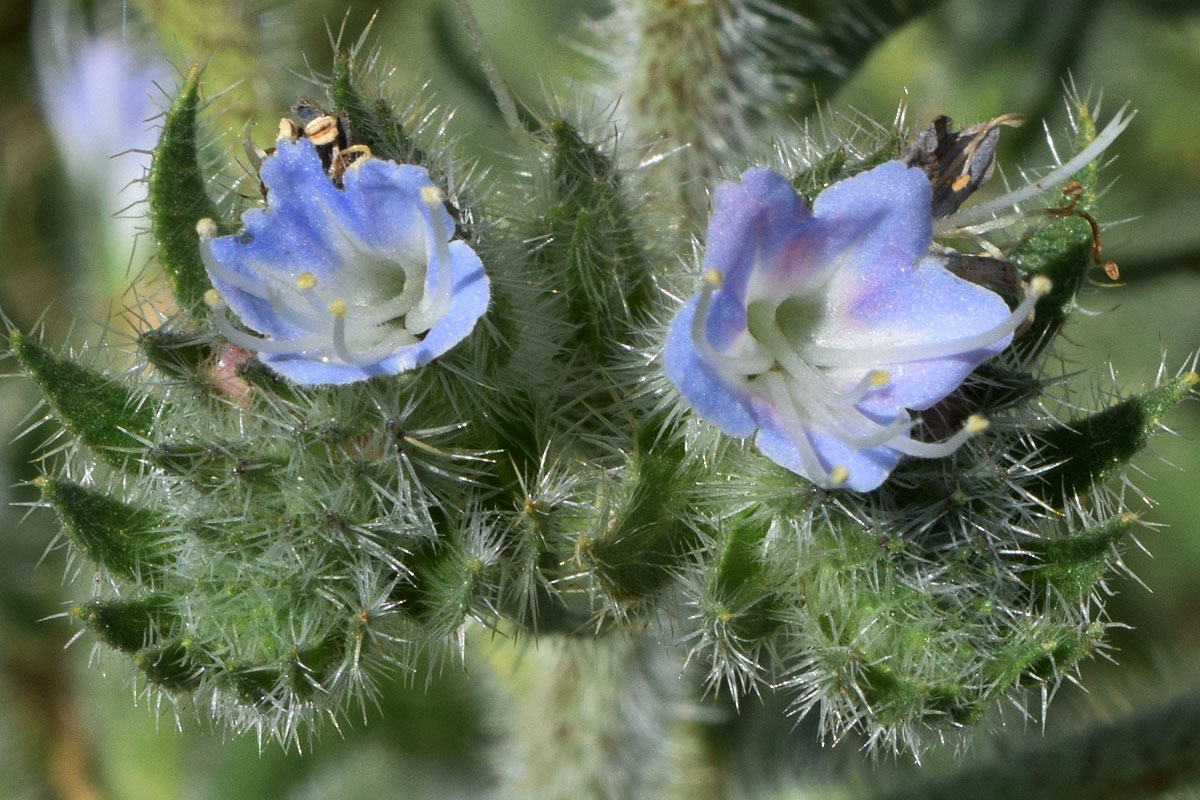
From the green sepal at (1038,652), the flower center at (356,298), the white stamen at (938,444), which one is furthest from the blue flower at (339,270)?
the green sepal at (1038,652)

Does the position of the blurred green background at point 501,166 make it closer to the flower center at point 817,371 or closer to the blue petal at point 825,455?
the flower center at point 817,371

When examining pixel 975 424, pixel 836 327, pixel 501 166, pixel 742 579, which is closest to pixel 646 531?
pixel 742 579

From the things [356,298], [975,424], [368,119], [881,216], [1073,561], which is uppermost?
[368,119]

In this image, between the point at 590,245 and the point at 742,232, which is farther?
the point at 590,245

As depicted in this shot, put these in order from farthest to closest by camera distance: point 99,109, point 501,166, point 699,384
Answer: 1. point 501,166
2. point 99,109
3. point 699,384

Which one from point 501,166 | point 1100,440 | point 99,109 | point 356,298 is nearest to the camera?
point 356,298

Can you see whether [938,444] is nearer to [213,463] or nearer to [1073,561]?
[1073,561]

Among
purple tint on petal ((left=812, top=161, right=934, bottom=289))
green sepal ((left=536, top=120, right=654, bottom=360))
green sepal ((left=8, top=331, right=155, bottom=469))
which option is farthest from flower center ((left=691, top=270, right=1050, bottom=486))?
green sepal ((left=8, top=331, right=155, bottom=469))
